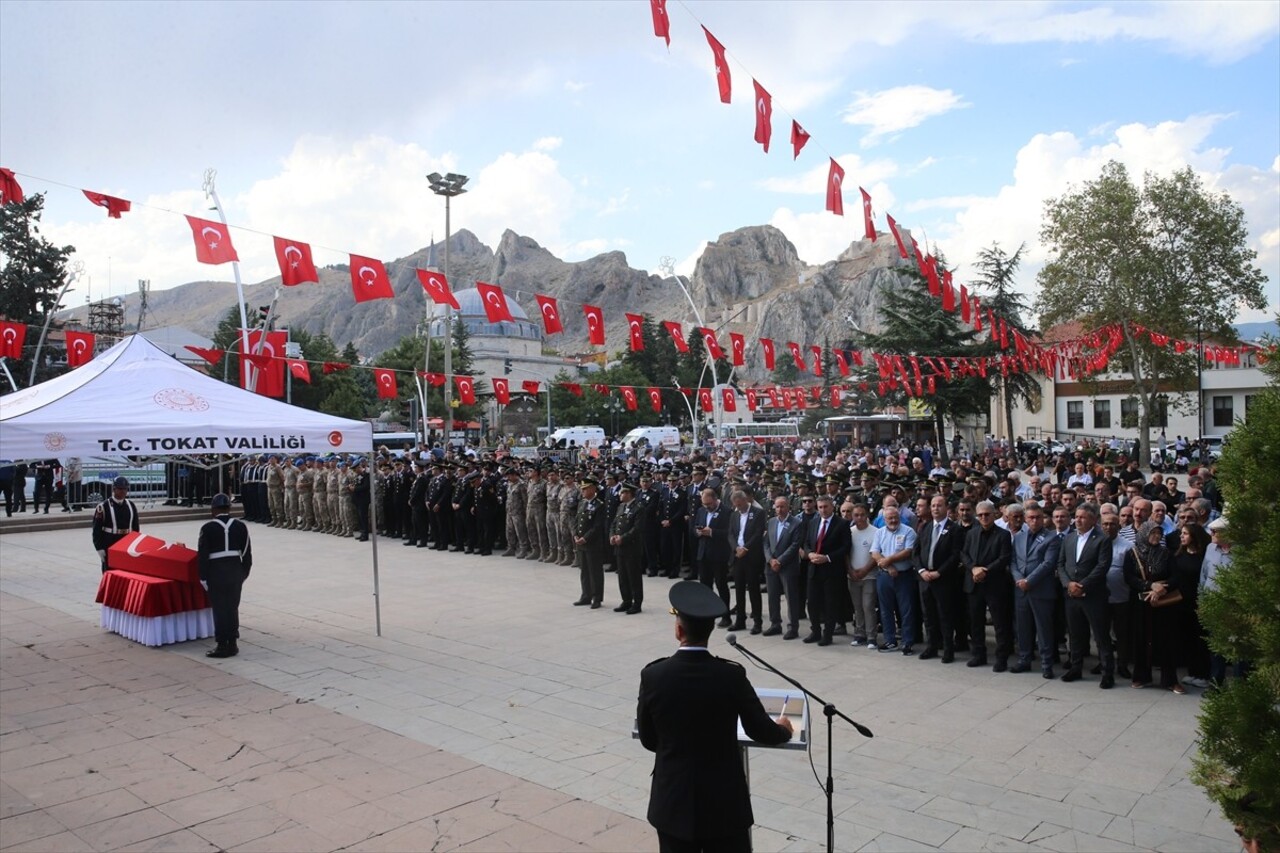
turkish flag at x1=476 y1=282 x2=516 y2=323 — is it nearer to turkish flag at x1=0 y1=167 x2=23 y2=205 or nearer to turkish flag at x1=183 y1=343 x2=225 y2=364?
turkish flag at x1=183 y1=343 x2=225 y2=364

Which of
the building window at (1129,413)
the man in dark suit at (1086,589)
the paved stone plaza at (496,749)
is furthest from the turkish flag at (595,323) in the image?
the building window at (1129,413)

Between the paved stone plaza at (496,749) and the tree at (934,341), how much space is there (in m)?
28.2

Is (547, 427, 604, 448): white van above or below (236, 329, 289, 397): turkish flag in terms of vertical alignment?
below

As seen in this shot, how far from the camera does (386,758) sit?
261 inches

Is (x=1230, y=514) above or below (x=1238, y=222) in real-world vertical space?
below

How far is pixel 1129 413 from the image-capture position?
50.4 meters

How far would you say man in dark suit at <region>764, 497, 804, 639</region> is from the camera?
401 inches

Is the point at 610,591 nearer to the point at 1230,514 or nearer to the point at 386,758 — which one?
the point at 386,758

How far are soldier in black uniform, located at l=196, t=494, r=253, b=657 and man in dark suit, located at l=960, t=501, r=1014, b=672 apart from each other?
314 inches

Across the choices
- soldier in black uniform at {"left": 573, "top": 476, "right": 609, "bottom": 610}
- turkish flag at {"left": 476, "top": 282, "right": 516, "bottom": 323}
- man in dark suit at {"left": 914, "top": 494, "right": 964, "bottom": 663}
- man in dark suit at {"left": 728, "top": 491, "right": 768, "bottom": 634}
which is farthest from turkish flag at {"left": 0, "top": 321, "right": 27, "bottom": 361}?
man in dark suit at {"left": 914, "top": 494, "right": 964, "bottom": 663}

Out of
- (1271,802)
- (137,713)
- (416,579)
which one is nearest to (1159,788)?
(1271,802)

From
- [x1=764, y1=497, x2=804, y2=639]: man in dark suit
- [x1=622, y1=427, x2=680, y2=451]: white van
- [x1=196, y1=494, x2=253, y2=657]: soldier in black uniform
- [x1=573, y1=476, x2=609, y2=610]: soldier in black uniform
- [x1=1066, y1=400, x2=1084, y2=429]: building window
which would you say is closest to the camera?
[x1=196, y1=494, x2=253, y2=657]: soldier in black uniform

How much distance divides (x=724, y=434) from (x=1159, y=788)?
52.6 m

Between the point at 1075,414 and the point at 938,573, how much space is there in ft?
177
